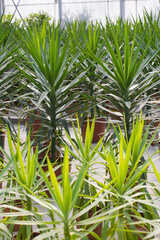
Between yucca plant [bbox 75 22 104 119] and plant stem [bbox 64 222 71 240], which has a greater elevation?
yucca plant [bbox 75 22 104 119]

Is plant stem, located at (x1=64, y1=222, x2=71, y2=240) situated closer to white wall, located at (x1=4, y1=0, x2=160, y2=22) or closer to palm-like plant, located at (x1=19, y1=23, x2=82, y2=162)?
palm-like plant, located at (x1=19, y1=23, x2=82, y2=162)

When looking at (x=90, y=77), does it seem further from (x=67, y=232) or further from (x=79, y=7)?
(x=79, y=7)

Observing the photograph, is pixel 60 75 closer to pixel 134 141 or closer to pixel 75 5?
pixel 134 141

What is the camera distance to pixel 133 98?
52.9 inches

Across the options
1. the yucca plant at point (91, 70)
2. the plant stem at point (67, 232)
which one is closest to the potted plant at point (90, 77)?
the yucca plant at point (91, 70)

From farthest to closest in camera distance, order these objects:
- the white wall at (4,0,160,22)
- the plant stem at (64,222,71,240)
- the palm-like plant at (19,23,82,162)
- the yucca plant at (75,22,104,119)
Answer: the white wall at (4,0,160,22) → the yucca plant at (75,22,104,119) → the palm-like plant at (19,23,82,162) → the plant stem at (64,222,71,240)

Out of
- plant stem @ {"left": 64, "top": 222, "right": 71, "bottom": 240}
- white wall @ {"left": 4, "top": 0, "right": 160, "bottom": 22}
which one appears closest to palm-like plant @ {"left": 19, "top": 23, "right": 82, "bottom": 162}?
plant stem @ {"left": 64, "top": 222, "right": 71, "bottom": 240}

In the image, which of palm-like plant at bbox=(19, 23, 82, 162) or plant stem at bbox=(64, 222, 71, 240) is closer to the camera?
plant stem at bbox=(64, 222, 71, 240)

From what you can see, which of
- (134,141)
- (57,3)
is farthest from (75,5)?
(134,141)

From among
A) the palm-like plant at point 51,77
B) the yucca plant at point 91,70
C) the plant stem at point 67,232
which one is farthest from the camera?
the yucca plant at point 91,70

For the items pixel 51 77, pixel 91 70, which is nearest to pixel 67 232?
pixel 51 77

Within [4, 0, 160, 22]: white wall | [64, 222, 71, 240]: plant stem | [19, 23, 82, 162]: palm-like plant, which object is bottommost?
[64, 222, 71, 240]: plant stem

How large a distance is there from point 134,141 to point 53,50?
0.65 metres

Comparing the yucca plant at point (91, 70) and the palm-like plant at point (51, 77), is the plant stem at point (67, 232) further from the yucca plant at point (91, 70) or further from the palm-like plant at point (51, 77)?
the yucca plant at point (91, 70)
